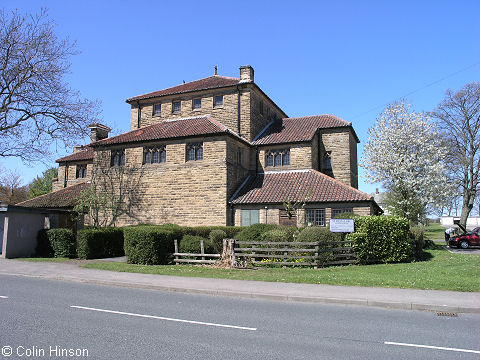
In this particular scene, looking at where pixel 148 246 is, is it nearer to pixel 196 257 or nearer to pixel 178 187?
pixel 196 257

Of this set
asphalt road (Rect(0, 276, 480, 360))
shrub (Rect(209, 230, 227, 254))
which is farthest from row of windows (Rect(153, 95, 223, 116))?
asphalt road (Rect(0, 276, 480, 360))

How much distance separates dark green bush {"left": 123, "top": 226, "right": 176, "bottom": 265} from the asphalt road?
7.71 meters

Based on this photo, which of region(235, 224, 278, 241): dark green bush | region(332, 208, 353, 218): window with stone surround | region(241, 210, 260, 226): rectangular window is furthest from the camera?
region(241, 210, 260, 226): rectangular window

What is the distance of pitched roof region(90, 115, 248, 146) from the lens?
2631cm

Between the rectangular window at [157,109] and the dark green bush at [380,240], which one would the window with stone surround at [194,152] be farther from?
the dark green bush at [380,240]

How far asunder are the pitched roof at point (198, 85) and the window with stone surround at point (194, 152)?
6.53 m

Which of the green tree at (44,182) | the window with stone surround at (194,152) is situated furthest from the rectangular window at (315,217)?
the green tree at (44,182)

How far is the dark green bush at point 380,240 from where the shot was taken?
56.9ft

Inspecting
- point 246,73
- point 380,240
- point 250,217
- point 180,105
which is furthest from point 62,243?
point 246,73

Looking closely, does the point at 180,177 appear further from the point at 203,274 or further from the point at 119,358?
the point at 119,358

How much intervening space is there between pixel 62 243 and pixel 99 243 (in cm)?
251

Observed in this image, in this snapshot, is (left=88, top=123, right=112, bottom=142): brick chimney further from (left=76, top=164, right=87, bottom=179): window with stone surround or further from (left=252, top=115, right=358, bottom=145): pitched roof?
(left=252, top=115, right=358, bottom=145): pitched roof

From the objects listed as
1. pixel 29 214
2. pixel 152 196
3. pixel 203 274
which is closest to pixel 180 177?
pixel 152 196

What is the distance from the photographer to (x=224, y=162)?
25.3 metres
